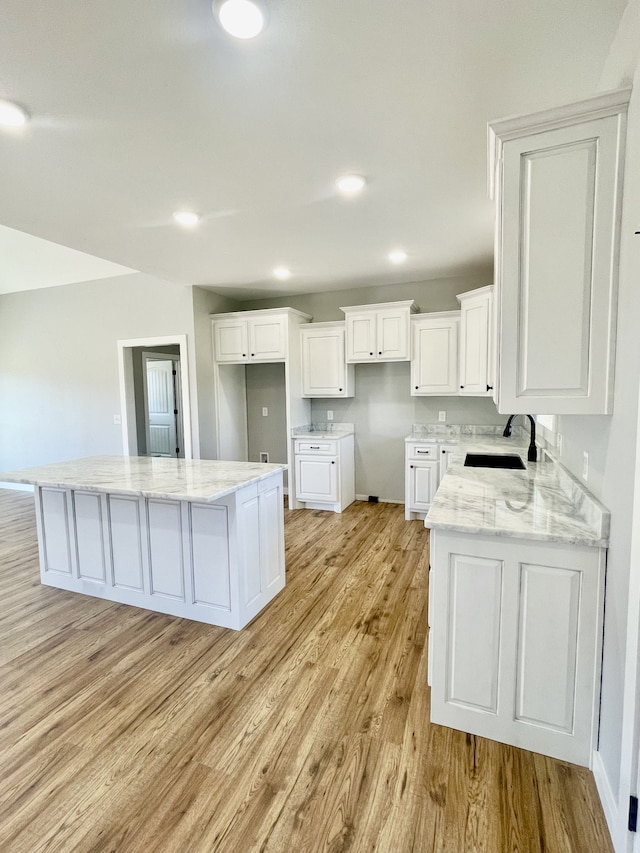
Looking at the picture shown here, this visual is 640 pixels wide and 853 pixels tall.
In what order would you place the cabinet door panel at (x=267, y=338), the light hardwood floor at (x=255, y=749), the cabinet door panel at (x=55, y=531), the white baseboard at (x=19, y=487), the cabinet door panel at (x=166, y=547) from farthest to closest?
1. the white baseboard at (x=19, y=487)
2. the cabinet door panel at (x=267, y=338)
3. the cabinet door panel at (x=55, y=531)
4. the cabinet door panel at (x=166, y=547)
5. the light hardwood floor at (x=255, y=749)

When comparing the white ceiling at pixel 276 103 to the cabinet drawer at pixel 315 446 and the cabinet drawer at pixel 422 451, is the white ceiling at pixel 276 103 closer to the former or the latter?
the cabinet drawer at pixel 422 451

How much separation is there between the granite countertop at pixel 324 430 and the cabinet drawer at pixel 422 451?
0.86 meters

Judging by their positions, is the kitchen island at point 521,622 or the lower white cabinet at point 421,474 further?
the lower white cabinet at point 421,474

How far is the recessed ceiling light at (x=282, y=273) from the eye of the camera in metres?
4.02

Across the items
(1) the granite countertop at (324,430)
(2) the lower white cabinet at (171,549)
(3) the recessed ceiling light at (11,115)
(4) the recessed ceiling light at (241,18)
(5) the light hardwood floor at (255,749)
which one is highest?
(3) the recessed ceiling light at (11,115)

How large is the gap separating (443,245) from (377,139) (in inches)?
67.7

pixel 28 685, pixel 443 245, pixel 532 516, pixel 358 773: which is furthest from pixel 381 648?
pixel 443 245

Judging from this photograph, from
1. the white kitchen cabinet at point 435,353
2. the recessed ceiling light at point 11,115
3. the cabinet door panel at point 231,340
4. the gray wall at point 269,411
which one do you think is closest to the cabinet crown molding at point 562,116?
the recessed ceiling light at point 11,115

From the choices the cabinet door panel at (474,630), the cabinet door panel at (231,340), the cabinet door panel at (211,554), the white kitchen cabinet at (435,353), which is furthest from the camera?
the cabinet door panel at (231,340)

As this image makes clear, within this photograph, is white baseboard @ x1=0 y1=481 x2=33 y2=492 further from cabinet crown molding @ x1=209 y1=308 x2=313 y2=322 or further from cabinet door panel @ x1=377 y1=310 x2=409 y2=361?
cabinet door panel @ x1=377 y1=310 x2=409 y2=361

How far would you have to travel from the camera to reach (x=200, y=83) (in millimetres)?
1531

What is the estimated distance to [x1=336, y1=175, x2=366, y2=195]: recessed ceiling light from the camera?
226 cm

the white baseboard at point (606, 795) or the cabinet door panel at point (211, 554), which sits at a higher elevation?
the cabinet door panel at point (211, 554)

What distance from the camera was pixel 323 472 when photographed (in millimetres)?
4570
